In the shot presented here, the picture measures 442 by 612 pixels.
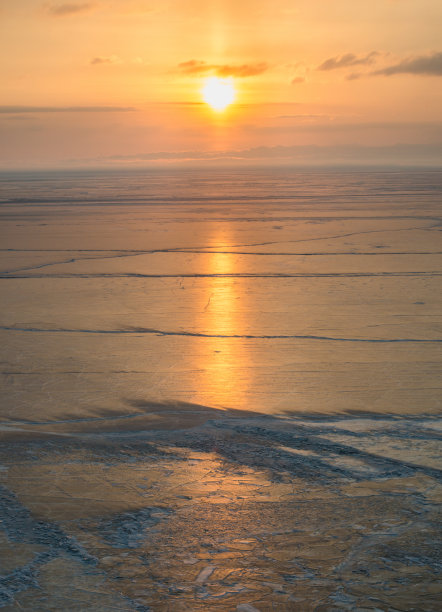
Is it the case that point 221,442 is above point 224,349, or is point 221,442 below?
below

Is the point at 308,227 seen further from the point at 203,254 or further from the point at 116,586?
the point at 116,586

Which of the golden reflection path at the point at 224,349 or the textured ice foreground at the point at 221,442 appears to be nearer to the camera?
the textured ice foreground at the point at 221,442

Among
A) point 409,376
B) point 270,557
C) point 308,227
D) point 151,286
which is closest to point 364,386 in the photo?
point 409,376

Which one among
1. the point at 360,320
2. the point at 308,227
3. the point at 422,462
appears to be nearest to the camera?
the point at 422,462

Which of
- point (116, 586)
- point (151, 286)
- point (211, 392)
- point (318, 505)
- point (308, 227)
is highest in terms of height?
point (308, 227)

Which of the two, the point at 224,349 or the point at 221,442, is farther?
the point at 224,349

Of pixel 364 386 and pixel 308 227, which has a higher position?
pixel 308 227

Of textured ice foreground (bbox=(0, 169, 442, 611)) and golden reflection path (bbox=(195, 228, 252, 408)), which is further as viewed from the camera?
golden reflection path (bbox=(195, 228, 252, 408))

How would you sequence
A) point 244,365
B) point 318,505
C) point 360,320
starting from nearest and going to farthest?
point 318,505
point 244,365
point 360,320
